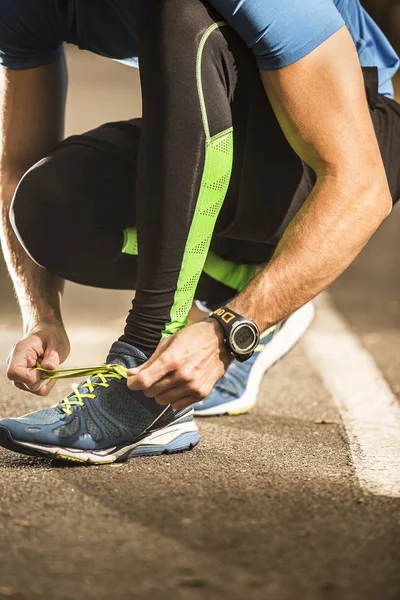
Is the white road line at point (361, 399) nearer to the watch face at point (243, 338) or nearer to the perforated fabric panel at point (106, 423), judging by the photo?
the watch face at point (243, 338)

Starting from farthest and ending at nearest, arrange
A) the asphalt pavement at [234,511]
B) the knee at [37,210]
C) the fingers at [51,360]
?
the knee at [37,210] < the fingers at [51,360] < the asphalt pavement at [234,511]

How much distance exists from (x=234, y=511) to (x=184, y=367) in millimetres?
304

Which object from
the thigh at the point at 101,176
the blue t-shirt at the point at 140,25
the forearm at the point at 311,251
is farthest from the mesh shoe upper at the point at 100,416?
the blue t-shirt at the point at 140,25

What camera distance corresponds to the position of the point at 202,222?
5.45ft

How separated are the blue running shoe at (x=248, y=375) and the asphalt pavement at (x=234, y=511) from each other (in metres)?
0.05

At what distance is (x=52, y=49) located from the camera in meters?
2.12

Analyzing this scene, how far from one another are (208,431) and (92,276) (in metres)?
0.53

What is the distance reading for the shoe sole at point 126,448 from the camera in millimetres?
1562

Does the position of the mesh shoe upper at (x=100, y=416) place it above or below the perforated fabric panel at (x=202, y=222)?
below

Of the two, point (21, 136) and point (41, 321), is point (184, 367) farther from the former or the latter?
point (21, 136)

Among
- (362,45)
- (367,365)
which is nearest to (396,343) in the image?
(367,365)

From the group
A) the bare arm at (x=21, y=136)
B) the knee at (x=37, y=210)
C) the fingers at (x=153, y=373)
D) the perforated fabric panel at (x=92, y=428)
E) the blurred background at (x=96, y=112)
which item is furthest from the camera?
the blurred background at (x=96, y=112)

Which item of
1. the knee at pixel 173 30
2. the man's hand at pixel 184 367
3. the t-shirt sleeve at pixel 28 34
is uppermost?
the knee at pixel 173 30

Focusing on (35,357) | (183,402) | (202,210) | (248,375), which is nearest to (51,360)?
(35,357)
